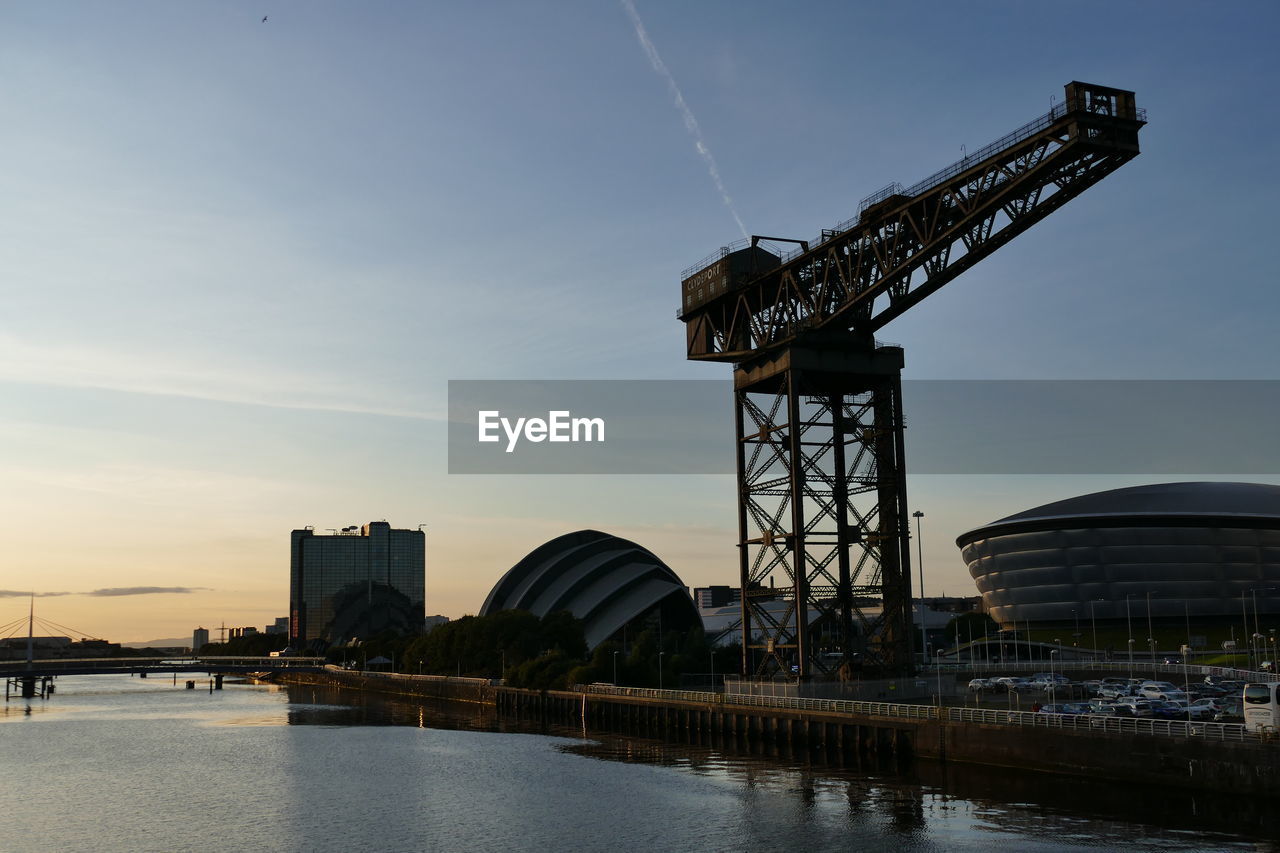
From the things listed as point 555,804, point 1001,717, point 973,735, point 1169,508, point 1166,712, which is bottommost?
point 555,804

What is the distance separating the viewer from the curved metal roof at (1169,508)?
18575 cm

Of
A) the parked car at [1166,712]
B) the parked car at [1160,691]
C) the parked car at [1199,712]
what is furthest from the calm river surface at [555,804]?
the parked car at [1160,691]

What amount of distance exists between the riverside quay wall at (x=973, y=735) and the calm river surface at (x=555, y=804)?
1.16 meters

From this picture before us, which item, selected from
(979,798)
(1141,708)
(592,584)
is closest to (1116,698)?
(1141,708)

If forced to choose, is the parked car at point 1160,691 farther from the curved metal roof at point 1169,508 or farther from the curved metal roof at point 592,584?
the curved metal roof at point 1169,508

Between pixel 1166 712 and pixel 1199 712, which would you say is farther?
pixel 1199 712

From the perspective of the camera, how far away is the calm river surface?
150 ft

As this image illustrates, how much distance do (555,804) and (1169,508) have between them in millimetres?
160841

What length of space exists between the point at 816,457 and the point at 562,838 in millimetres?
41904

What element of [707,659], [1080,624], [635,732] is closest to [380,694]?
[707,659]

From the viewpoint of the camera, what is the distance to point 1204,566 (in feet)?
614

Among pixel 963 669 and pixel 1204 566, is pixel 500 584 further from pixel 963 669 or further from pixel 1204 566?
pixel 1204 566

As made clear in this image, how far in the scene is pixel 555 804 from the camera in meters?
57.7

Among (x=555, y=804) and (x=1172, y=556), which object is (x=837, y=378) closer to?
(x=555, y=804)
